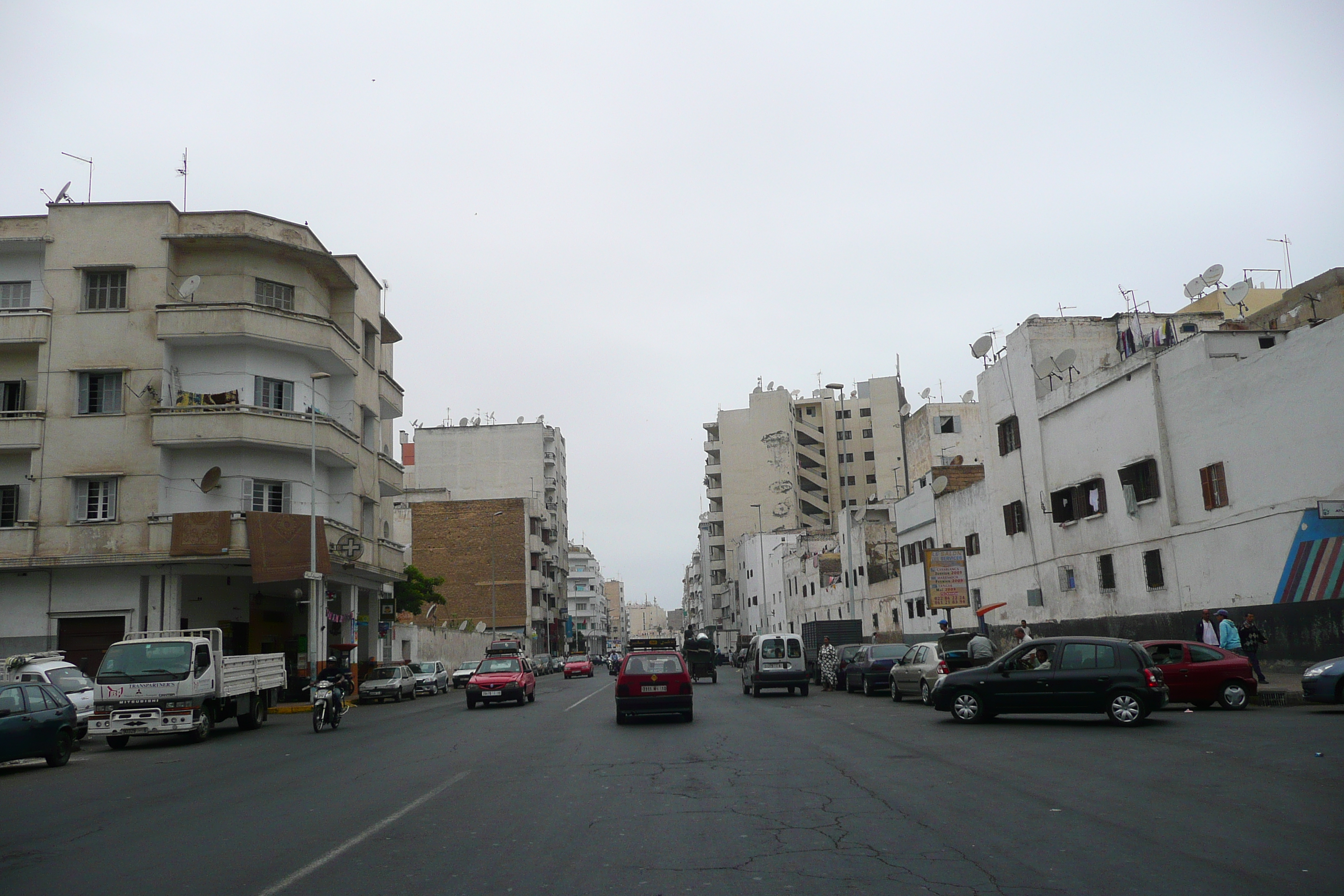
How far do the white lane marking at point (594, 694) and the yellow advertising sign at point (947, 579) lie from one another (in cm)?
1346

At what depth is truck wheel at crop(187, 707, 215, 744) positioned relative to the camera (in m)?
22.1

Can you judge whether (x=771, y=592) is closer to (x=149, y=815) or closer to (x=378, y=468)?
(x=378, y=468)

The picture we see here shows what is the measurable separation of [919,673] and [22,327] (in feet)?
102

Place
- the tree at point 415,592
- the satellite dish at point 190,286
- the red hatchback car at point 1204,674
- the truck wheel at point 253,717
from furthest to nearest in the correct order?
1. the tree at point 415,592
2. the satellite dish at point 190,286
3. the truck wheel at point 253,717
4. the red hatchback car at point 1204,674

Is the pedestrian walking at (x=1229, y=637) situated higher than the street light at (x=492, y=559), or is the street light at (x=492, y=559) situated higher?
the street light at (x=492, y=559)

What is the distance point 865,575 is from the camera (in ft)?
191

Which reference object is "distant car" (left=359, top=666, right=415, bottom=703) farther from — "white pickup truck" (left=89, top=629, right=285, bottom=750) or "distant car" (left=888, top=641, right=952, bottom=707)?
"distant car" (left=888, top=641, right=952, bottom=707)

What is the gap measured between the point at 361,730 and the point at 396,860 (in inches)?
670

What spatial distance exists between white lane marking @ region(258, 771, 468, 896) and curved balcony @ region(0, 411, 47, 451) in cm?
2810

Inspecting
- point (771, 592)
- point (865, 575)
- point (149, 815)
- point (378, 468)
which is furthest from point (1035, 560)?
point (771, 592)

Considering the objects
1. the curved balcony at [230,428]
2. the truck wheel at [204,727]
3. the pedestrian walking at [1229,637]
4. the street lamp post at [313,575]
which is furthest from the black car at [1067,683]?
the curved balcony at [230,428]

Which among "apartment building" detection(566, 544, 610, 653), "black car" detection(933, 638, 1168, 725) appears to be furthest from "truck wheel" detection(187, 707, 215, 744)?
"apartment building" detection(566, 544, 610, 653)

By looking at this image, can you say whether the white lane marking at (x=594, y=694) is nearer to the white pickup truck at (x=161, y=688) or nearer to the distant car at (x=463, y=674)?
the distant car at (x=463, y=674)

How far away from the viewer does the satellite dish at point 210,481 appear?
3444cm
